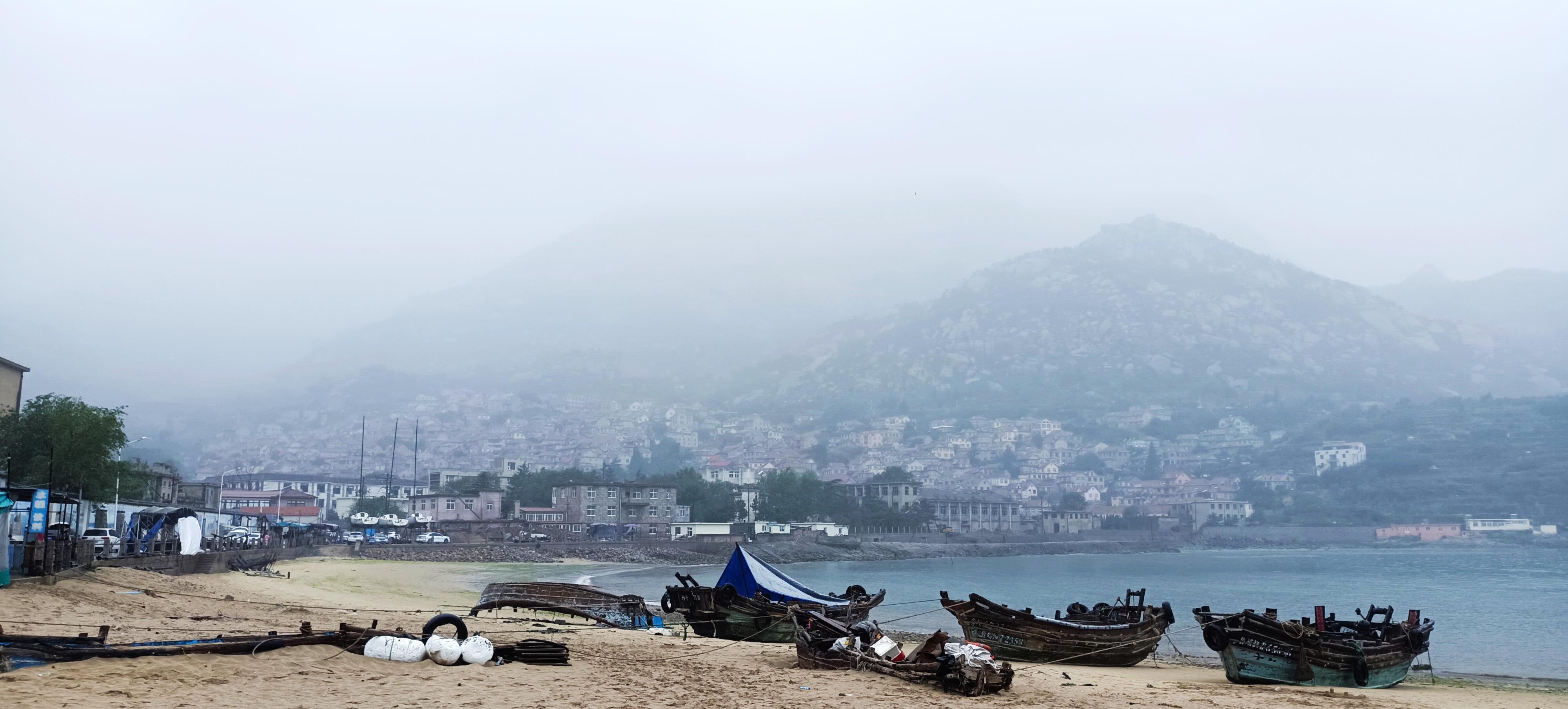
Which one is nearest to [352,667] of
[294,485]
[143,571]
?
[143,571]

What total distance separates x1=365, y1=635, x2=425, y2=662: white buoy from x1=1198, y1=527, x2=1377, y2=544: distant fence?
197 meters

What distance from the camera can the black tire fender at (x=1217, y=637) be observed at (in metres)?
20.5

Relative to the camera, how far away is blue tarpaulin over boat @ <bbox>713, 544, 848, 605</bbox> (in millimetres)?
27562

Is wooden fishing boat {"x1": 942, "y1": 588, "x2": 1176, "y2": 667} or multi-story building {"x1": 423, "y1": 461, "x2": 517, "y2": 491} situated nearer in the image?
wooden fishing boat {"x1": 942, "y1": 588, "x2": 1176, "y2": 667}

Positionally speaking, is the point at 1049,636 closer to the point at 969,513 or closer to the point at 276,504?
the point at 276,504

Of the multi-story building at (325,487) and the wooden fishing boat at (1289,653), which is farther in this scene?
the multi-story building at (325,487)

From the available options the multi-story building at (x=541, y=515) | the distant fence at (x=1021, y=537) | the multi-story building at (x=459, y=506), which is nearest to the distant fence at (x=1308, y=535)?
the distant fence at (x=1021, y=537)

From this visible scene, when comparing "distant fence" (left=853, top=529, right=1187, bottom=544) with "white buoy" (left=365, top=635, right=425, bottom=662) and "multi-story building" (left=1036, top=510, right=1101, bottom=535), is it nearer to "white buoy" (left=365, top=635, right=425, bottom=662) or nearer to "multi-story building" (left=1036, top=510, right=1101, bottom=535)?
"multi-story building" (left=1036, top=510, right=1101, bottom=535)

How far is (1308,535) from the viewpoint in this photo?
7598 inches

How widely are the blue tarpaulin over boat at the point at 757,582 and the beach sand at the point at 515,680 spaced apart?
2986mm

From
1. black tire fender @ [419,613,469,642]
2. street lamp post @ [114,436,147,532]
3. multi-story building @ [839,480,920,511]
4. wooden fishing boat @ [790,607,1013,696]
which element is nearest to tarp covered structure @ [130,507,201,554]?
street lamp post @ [114,436,147,532]

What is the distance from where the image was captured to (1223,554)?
171375 mm

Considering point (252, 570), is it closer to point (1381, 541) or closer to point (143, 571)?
point (143, 571)

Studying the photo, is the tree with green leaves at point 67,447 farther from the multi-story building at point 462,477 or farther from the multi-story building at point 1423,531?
the multi-story building at point 1423,531
